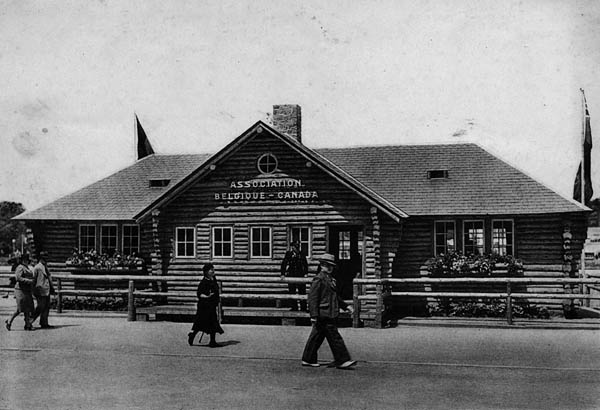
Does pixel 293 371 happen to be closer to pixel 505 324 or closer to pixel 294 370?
pixel 294 370

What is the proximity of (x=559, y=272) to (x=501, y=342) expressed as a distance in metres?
7.59

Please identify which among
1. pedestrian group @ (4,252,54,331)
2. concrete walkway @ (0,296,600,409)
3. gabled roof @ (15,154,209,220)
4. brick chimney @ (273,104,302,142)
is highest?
brick chimney @ (273,104,302,142)

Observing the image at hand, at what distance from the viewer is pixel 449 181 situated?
76.6 feet

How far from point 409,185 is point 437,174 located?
103 cm

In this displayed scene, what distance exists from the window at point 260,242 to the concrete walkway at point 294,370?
476cm

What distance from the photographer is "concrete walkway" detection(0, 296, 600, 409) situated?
30.0ft

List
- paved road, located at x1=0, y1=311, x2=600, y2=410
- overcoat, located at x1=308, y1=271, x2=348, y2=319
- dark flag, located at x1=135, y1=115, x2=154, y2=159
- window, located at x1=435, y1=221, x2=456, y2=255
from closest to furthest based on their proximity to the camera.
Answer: paved road, located at x1=0, y1=311, x2=600, y2=410 → overcoat, located at x1=308, y1=271, x2=348, y2=319 → window, located at x1=435, y1=221, x2=456, y2=255 → dark flag, located at x1=135, y1=115, x2=154, y2=159

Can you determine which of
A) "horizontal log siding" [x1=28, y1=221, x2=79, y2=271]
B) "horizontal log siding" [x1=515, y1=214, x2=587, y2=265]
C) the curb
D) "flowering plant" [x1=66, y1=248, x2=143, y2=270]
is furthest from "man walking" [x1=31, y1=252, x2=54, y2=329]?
"horizontal log siding" [x1=515, y1=214, x2=587, y2=265]

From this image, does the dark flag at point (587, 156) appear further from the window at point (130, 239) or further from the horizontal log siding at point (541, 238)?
the window at point (130, 239)

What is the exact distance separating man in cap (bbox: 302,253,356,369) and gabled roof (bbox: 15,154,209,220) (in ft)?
38.7

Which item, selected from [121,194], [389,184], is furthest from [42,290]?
[389,184]

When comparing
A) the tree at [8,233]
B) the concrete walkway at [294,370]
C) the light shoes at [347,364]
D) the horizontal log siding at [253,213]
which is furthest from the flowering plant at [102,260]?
the tree at [8,233]

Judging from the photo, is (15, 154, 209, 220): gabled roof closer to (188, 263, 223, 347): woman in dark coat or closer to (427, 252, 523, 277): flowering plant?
(427, 252, 523, 277): flowering plant

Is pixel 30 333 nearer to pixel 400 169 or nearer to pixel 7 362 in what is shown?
pixel 7 362
